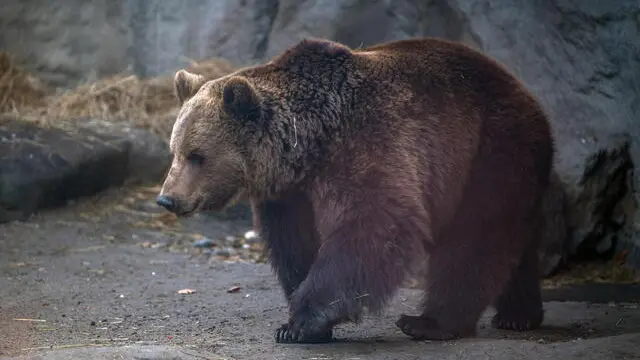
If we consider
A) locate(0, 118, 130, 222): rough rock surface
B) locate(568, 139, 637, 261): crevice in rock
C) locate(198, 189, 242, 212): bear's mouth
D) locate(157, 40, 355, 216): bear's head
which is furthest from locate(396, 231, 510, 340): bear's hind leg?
locate(0, 118, 130, 222): rough rock surface

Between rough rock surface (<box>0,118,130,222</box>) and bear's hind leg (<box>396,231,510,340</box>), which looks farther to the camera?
rough rock surface (<box>0,118,130,222</box>)

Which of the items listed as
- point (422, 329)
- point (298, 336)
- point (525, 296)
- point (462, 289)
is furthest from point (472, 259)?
point (298, 336)

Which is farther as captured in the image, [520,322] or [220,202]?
[520,322]

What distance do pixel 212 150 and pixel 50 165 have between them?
4270mm

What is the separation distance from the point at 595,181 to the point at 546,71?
1.02 metres

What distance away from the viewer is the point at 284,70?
5.97 metres

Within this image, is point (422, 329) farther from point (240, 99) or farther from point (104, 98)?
point (104, 98)

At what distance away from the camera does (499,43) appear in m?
9.08

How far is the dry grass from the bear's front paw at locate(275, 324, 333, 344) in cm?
522

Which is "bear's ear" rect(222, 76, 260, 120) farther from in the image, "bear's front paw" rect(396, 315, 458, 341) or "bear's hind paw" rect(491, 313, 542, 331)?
"bear's hind paw" rect(491, 313, 542, 331)

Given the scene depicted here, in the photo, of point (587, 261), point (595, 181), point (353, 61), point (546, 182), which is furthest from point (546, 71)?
point (353, 61)

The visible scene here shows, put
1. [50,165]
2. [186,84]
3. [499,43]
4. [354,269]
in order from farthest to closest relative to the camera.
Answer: [50,165] < [499,43] < [186,84] < [354,269]

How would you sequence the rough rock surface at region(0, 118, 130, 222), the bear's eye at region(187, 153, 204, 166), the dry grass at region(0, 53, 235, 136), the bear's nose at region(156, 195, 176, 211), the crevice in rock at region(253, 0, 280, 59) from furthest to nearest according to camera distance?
the crevice in rock at region(253, 0, 280, 59)
the dry grass at region(0, 53, 235, 136)
the rough rock surface at region(0, 118, 130, 222)
the bear's eye at region(187, 153, 204, 166)
the bear's nose at region(156, 195, 176, 211)

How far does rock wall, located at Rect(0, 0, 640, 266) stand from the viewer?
847cm
